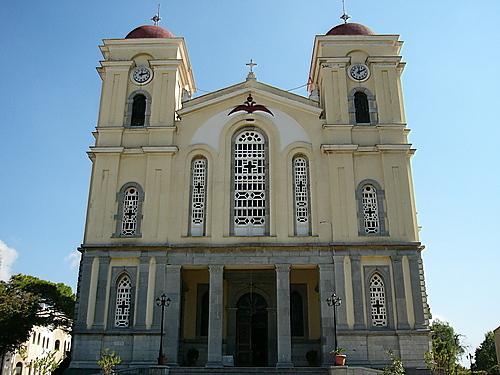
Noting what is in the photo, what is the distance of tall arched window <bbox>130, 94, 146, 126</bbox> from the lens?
2956 cm

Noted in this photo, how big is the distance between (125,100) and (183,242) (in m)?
9.06

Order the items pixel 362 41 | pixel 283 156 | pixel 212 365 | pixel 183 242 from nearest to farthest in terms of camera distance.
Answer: pixel 212 365 → pixel 183 242 → pixel 283 156 → pixel 362 41

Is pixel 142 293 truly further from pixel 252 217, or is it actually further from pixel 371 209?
pixel 371 209

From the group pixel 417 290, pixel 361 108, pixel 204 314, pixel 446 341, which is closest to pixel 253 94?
pixel 361 108

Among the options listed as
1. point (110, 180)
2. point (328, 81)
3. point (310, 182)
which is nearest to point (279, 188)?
point (310, 182)

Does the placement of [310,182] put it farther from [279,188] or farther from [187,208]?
[187,208]

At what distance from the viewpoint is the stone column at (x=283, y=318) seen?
24.3 m

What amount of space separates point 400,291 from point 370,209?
14.3 feet

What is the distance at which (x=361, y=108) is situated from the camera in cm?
2958

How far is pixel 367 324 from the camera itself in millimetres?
24844

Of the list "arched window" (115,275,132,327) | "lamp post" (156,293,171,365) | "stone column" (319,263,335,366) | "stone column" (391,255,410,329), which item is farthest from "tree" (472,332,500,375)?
"arched window" (115,275,132,327)

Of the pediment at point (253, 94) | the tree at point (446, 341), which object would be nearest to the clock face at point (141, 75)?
the pediment at point (253, 94)

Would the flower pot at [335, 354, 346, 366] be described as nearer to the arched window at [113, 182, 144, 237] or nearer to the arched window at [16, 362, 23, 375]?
the arched window at [113, 182, 144, 237]

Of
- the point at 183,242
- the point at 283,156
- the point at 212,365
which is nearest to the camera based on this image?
the point at 212,365
